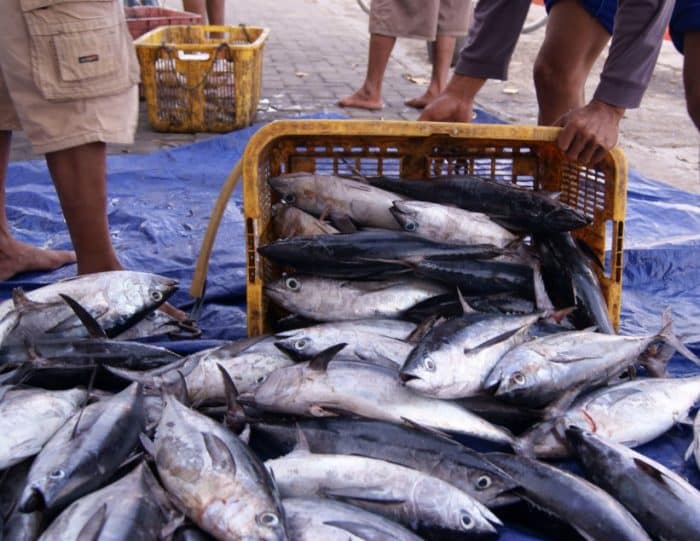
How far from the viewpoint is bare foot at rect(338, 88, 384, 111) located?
6.55 m

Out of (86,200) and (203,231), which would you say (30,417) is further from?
(203,231)

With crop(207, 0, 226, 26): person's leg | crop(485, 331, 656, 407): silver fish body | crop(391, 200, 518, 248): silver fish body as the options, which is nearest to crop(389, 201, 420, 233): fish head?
crop(391, 200, 518, 248): silver fish body

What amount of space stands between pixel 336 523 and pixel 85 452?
64 centimetres

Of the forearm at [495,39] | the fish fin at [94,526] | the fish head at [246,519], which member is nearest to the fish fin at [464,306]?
the fish head at [246,519]

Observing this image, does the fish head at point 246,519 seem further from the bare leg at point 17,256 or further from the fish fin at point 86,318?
the bare leg at point 17,256

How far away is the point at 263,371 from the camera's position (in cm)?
226

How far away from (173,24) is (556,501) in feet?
20.0

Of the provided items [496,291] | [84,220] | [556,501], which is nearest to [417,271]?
[496,291]

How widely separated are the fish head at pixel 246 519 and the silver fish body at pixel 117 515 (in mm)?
128

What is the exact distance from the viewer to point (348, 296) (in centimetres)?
250

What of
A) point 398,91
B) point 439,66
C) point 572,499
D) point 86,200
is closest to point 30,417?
point 86,200

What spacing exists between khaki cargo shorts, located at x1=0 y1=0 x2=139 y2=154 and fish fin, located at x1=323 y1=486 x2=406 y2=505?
158 centimetres

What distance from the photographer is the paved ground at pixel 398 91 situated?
560cm

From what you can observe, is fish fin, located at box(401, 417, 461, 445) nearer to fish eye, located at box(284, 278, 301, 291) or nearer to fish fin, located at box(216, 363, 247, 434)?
fish fin, located at box(216, 363, 247, 434)
